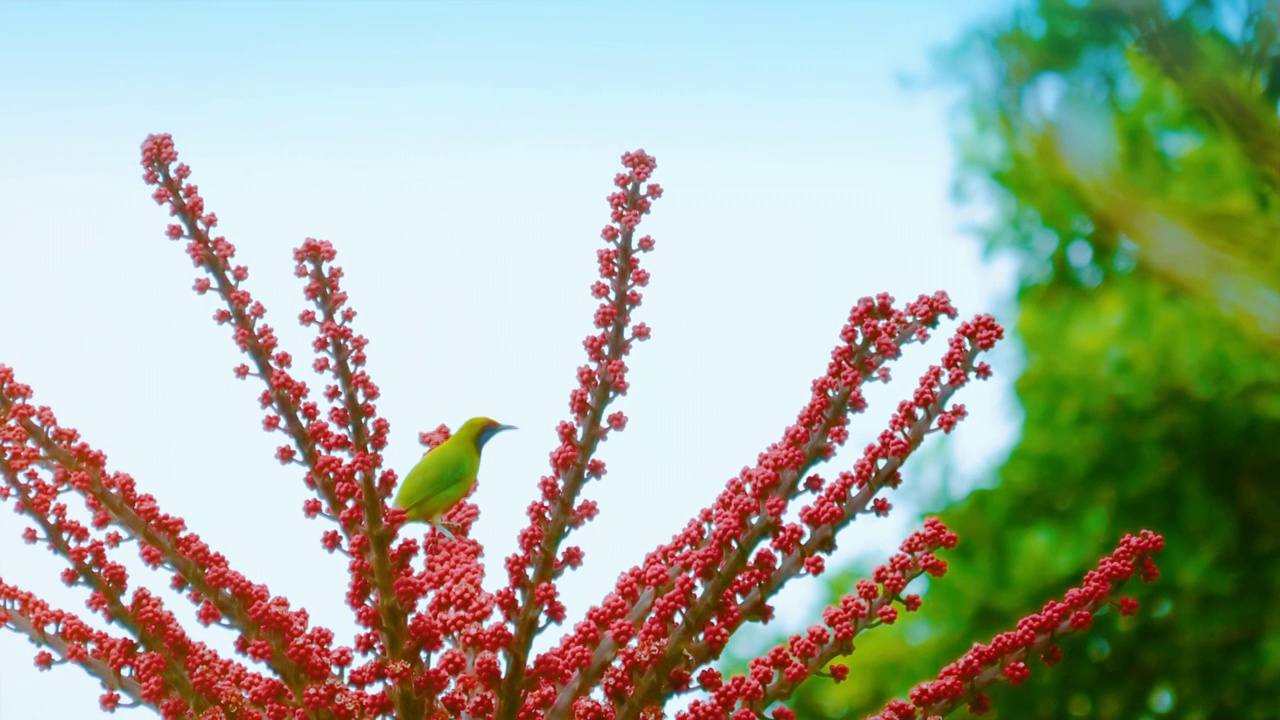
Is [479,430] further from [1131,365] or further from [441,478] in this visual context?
[1131,365]

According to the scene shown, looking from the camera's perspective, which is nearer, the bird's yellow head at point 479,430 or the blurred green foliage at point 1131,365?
the bird's yellow head at point 479,430

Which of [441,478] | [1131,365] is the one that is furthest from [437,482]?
[1131,365]

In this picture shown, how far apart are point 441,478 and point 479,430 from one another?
93 millimetres

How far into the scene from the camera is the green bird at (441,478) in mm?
1278

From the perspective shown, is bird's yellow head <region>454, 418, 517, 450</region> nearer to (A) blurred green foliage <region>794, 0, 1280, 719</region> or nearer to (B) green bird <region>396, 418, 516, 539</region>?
(B) green bird <region>396, 418, 516, 539</region>

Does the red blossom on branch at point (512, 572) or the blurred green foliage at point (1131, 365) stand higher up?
the blurred green foliage at point (1131, 365)

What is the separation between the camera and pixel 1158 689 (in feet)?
12.6

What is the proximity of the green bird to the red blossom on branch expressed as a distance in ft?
0.33

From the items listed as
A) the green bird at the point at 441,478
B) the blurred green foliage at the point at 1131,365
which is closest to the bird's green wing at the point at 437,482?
the green bird at the point at 441,478

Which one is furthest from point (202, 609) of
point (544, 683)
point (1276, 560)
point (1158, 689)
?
point (1276, 560)

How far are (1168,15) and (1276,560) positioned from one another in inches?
70.4

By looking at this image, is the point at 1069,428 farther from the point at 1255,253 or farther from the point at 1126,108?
the point at 1126,108

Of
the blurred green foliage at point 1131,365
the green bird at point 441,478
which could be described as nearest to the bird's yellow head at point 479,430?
the green bird at point 441,478

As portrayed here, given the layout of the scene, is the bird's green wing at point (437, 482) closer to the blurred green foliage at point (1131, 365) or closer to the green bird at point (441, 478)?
the green bird at point (441, 478)
